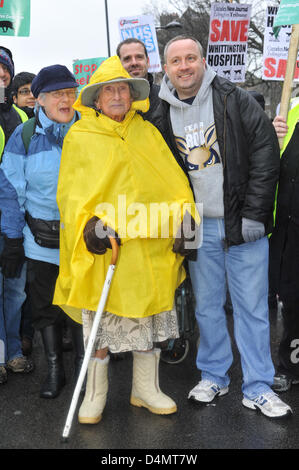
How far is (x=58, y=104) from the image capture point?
139 inches

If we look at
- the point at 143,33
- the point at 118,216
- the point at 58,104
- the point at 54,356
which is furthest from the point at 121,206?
the point at 143,33

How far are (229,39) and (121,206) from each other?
15.8 ft

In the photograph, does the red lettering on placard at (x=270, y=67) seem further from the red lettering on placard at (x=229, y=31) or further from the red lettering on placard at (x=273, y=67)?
the red lettering on placard at (x=229, y=31)

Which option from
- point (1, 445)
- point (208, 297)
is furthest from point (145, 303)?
point (1, 445)

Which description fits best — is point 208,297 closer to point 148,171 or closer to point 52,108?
point 148,171

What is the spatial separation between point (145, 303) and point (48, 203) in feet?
3.22

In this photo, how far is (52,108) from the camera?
352cm

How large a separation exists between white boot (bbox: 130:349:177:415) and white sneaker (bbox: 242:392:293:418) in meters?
0.50

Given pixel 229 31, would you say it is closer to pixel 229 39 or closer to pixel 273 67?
pixel 229 39

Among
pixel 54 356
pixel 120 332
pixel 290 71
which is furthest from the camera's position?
pixel 54 356

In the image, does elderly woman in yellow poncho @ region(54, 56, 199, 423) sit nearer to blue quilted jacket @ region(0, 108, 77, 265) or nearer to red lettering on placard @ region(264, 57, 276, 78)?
blue quilted jacket @ region(0, 108, 77, 265)

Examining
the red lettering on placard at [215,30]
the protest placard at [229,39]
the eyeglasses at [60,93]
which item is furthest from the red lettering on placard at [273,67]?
the eyeglasses at [60,93]

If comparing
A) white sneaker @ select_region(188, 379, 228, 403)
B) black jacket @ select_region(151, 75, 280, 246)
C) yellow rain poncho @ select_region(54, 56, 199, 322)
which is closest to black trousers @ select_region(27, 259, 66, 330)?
yellow rain poncho @ select_region(54, 56, 199, 322)

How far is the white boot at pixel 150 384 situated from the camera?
10.9ft
